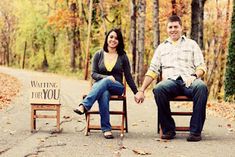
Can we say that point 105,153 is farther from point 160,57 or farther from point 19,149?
point 160,57

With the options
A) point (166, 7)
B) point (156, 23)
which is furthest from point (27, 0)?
point (156, 23)

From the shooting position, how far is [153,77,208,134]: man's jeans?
818 centimetres

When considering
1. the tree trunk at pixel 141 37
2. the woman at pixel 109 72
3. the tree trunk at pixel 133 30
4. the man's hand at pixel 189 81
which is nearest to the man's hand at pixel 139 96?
the woman at pixel 109 72

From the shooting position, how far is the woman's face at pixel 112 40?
900 cm

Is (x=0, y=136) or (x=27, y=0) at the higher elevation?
(x=27, y=0)

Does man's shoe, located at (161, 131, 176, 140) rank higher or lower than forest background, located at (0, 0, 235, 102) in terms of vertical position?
lower

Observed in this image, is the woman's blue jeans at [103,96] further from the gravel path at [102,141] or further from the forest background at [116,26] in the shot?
the forest background at [116,26]

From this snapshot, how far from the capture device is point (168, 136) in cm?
832

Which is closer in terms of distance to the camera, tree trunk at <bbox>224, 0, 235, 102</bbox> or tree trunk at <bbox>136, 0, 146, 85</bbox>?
tree trunk at <bbox>224, 0, 235, 102</bbox>

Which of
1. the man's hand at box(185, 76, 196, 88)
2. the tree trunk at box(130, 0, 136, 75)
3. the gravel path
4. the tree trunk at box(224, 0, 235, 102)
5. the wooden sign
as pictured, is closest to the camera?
the gravel path

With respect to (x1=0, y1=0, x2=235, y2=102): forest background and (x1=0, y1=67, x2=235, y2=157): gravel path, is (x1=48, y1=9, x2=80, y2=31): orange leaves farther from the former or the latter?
(x1=0, y1=67, x2=235, y2=157): gravel path

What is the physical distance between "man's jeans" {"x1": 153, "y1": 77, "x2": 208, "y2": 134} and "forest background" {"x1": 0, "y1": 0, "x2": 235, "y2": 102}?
9107 millimetres

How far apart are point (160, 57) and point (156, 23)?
1417 cm

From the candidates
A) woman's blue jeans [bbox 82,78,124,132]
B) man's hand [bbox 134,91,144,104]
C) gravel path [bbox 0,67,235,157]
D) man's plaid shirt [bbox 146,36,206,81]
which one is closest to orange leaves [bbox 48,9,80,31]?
gravel path [bbox 0,67,235,157]
